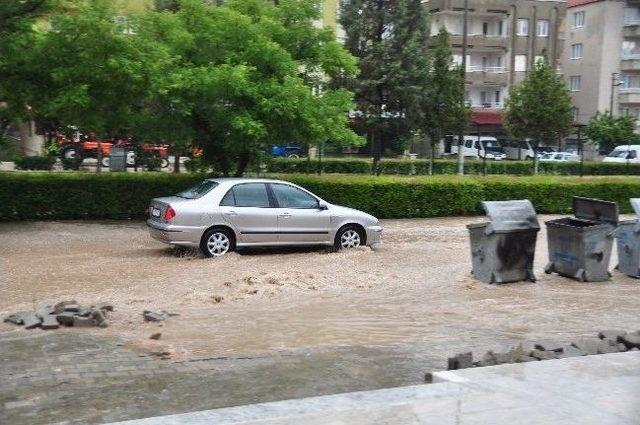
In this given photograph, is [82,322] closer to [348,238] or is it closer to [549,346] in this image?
[549,346]

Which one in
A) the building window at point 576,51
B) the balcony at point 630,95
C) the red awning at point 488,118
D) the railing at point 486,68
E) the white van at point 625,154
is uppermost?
the building window at point 576,51

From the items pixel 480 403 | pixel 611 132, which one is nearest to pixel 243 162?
pixel 480 403

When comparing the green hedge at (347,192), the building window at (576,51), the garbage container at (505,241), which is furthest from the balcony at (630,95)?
the garbage container at (505,241)

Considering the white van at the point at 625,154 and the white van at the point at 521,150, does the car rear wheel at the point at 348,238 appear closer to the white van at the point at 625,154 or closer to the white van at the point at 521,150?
the white van at the point at 625,154

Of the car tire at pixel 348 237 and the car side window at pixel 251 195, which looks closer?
the car side window at pixel 251 195

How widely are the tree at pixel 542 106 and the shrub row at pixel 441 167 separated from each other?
169 cm

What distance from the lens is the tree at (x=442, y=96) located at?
38.4m

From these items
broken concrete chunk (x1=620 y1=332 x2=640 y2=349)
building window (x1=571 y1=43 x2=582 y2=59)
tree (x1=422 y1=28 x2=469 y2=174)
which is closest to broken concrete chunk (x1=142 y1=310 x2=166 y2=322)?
broken concrete chunk (x1=620 y1=332 x2=640 y2=349)

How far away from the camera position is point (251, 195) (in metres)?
13.7

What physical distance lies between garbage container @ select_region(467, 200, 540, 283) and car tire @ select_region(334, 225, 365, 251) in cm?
300

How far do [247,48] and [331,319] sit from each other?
963 cm

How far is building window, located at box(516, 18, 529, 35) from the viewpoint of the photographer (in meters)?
63.4

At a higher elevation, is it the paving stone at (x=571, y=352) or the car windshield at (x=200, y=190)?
the car windshield at (x=200, y=190)

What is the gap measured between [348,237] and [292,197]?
130 centimetres
